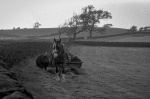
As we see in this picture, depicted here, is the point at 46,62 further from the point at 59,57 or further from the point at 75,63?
the point at 59,57

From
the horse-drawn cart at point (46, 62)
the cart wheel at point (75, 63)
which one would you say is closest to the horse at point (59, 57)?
the horse-drawn cart at point (46, 62)

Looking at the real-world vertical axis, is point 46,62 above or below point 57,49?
below

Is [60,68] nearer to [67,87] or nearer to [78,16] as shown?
[67,87]

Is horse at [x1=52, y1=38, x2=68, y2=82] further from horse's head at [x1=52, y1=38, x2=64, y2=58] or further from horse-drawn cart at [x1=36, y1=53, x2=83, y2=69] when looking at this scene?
horse-drawn cart at [x1=36, y1=53, x2=83, y2=69]

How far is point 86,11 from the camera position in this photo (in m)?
70.6

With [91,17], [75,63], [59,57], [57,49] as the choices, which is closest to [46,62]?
[75,63]

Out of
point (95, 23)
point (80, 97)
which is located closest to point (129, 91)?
point (80, 97)

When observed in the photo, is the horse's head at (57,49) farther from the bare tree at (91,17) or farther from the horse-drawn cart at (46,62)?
the bare tree at (91,17)

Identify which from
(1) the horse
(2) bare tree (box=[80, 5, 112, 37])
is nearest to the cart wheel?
(1) the horse

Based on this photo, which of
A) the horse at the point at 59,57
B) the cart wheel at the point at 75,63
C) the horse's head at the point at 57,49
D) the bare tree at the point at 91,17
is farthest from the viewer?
the bare tree at the point at 91,17

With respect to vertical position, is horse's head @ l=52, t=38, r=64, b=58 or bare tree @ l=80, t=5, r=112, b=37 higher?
bare tree @ l=80, t=5, r=112, b=37

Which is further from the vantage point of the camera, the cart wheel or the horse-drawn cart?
the cart wheel

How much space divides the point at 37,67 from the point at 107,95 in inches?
307

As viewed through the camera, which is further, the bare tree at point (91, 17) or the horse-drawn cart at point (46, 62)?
the bare tree at point (91, 17)
